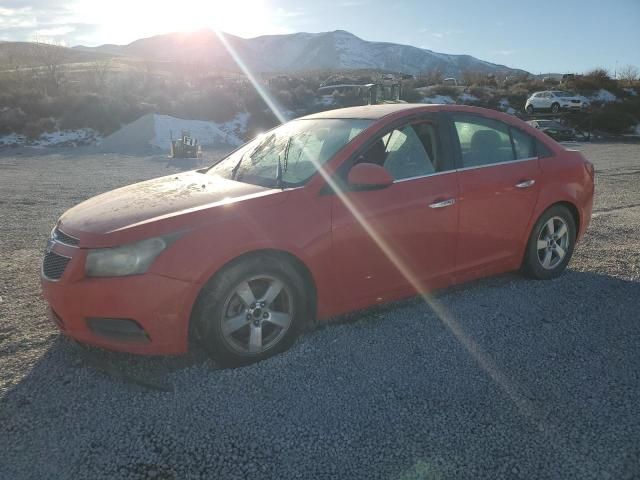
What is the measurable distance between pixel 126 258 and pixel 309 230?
1118 mm

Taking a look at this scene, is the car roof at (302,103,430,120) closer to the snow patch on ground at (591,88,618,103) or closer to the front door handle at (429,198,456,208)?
the front door handle at (429,198,456,208)

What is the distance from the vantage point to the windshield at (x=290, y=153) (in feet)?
12.1

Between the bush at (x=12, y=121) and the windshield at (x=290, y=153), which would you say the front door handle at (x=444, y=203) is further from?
the bush at (x=12, y=121)

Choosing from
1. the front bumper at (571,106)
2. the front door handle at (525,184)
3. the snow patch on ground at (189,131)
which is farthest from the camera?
the front bumper at (571,106)

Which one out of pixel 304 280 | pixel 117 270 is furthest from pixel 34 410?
pixel 304 280

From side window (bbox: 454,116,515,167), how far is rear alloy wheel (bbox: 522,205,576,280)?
71cm

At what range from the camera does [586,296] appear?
4.47 m

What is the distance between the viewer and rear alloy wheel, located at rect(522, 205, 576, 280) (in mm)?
4602

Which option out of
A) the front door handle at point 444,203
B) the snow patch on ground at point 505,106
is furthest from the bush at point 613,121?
→ the front door handle at point 444,203

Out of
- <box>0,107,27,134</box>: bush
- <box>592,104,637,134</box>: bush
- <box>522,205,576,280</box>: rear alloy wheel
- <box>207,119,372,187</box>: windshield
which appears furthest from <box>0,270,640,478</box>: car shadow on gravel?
<box>592,104,637,134</box>: bush

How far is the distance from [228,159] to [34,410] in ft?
8.12

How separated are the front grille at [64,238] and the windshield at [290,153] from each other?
1.27 meters

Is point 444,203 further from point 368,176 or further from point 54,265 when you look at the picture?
point 54,265

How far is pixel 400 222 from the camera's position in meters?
3.68
